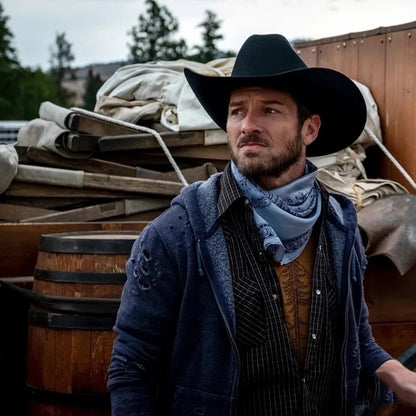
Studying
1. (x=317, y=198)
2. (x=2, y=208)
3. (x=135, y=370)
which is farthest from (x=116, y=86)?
(x=135, y=370)

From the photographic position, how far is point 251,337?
2.26 metres

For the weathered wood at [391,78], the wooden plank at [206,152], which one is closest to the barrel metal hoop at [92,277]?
the wooden plank at [206,152]

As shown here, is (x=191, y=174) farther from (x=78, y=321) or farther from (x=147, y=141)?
(x=78, y=321)

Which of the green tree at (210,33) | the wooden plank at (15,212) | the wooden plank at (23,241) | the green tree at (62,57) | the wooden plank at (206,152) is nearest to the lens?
the wooden plank at (23,241)

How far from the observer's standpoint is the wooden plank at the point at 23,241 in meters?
3.98

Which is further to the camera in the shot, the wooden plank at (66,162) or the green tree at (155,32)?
the green tree at (155,32)

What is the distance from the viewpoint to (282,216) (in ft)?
7.66

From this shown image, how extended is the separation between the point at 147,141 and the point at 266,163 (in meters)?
2.32

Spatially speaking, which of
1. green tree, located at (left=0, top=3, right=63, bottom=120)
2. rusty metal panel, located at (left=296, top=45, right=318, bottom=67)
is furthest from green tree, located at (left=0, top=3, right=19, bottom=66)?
rusty metal panel, located at (left=296, top=45, right=318, bottom=67)

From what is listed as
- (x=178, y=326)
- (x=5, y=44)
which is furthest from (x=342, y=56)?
(x=5, y=44)

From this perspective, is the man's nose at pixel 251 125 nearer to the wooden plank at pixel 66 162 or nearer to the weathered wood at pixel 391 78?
the wooden plank at pixel 66 162

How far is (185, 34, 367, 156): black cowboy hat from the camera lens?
7.75 ft

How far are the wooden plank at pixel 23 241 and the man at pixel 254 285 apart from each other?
66.0 inches

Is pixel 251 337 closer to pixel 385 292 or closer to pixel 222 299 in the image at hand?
pixel 222 299
